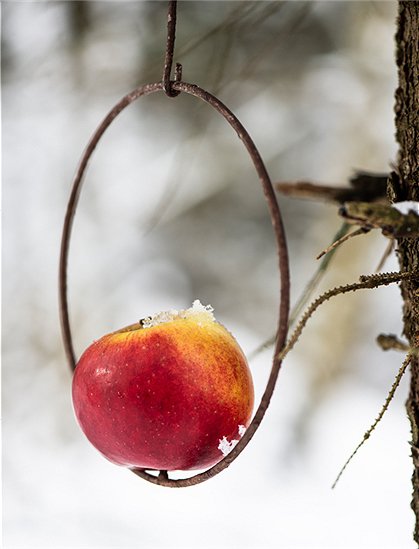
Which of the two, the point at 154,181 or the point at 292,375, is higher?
the point at 154,181

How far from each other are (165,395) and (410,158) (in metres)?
0.27

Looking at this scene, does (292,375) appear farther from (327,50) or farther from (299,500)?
(327,50)

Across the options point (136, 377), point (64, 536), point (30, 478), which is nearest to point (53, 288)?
point (30, 478)

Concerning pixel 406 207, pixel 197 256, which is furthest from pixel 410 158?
pixel 197 256

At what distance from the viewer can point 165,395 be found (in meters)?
0.43

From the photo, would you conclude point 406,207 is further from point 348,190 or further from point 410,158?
point 348,190

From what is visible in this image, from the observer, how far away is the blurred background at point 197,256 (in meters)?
1.43

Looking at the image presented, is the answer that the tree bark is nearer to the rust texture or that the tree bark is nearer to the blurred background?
the rust texture

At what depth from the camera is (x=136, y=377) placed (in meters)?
0.44

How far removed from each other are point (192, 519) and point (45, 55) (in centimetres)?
112

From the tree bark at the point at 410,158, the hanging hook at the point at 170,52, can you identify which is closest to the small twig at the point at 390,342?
the tree bark at the point at 410,158

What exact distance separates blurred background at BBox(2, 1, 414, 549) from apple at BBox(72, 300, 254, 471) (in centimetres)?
99

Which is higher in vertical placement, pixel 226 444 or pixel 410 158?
pixel 410 158

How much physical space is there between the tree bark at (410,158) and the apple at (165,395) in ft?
0.47
